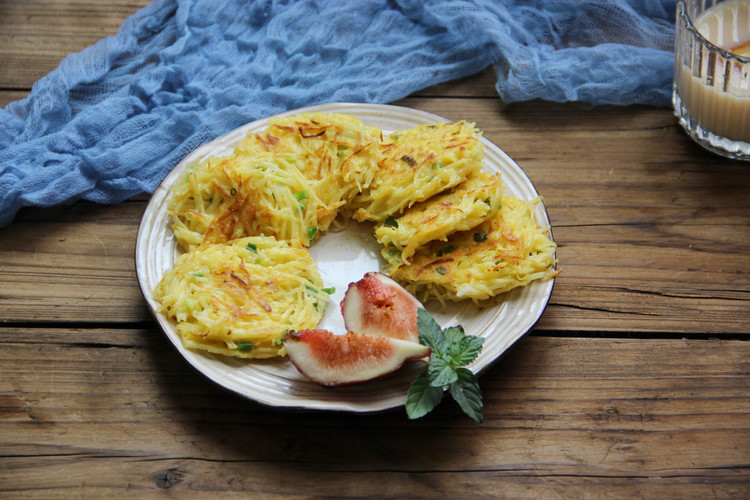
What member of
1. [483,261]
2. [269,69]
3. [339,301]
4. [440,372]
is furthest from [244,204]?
[269,69]

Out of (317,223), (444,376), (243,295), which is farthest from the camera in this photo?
(317,223)

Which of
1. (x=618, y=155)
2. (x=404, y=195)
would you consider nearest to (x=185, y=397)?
(x=404, y=195)

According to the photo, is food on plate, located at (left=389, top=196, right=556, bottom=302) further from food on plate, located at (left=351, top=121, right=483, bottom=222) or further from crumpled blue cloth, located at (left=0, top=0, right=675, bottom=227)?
crumpled blue cloth, located at (left=0, top=0, right=675, bottom=227)

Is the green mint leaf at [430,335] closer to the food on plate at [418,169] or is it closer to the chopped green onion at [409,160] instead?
the food on plate at [418,169]

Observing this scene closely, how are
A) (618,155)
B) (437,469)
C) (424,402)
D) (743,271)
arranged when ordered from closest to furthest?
(424,402), (437,469), (743,271), (618,155)

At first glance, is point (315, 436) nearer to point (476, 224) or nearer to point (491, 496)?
point (491, 496)

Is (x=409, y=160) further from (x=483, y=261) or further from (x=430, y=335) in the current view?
(x=430, y=335)
